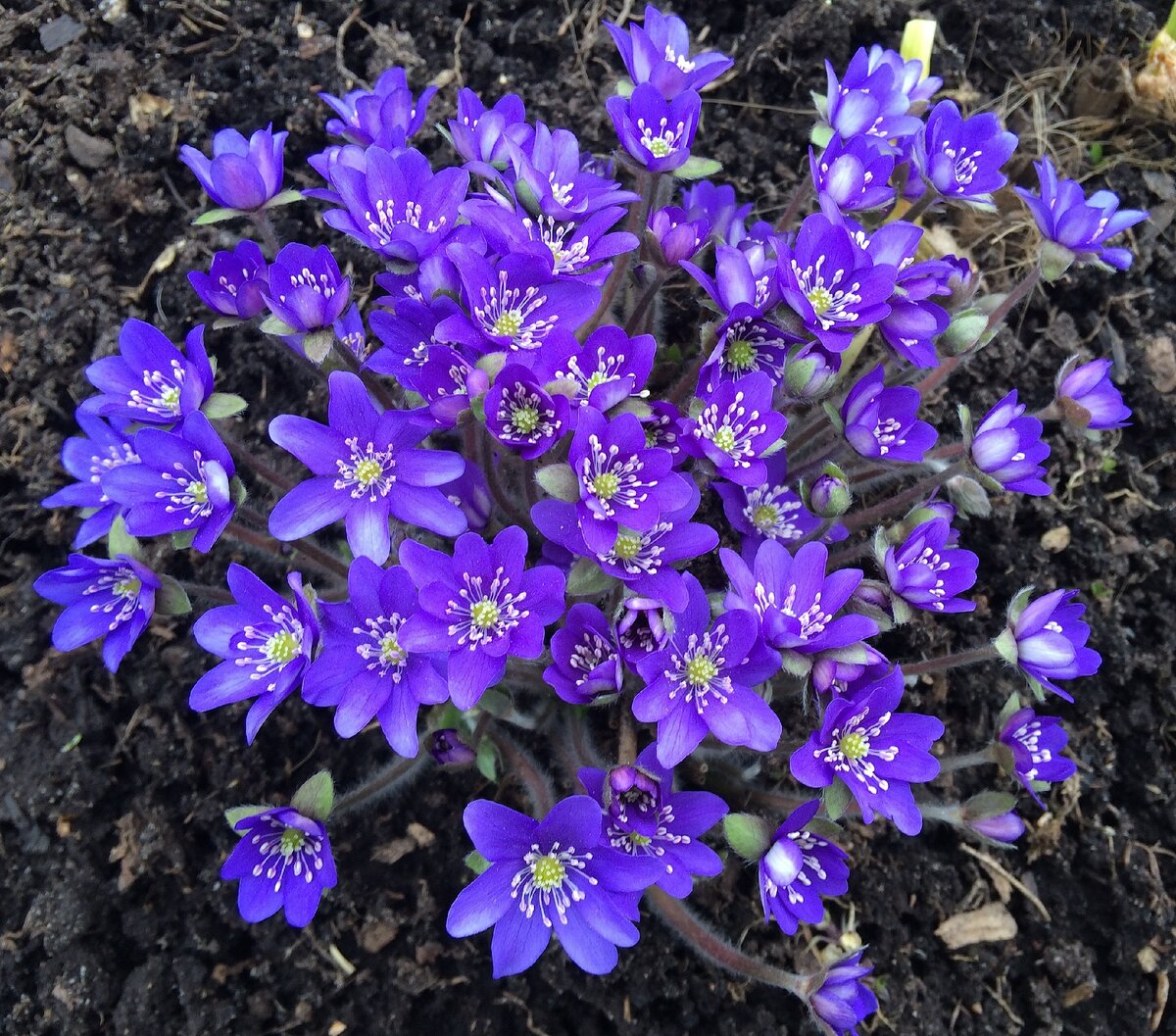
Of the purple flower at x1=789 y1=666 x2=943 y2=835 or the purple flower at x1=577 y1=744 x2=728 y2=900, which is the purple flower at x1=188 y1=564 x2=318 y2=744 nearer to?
the purple flower at x1=577 y1=744 x2=728 y2=900

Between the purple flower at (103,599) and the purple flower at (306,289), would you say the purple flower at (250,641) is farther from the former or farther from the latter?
the purple flower at (306,289)

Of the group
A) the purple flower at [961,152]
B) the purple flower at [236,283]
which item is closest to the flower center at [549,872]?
the purple flower at [236,283]

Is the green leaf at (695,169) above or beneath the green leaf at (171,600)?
above

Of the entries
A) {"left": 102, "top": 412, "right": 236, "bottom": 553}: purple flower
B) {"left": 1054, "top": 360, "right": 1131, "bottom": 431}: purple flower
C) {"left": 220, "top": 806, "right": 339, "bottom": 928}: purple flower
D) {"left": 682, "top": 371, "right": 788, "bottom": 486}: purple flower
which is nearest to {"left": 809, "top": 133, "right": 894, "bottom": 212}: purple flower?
{"left": 682, "top": 371, "right": 788, "bottom": 486}: purple flower

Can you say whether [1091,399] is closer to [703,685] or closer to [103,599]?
[703,685]

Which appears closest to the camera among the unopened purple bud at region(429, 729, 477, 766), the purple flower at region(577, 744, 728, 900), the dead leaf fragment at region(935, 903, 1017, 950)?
the purple flower at region(577, 744, 728, 900)

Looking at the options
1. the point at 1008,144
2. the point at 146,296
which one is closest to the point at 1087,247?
the point at 1008,144
